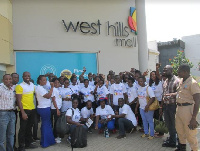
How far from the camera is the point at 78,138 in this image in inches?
202

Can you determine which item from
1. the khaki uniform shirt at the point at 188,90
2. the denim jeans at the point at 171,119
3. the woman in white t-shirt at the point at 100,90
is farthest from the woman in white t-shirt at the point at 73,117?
the khaki uniform shirt at the point at 188,90

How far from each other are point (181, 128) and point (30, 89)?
3409mm

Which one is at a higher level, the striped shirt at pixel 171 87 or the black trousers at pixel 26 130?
the striped shirt at pixel 171 87

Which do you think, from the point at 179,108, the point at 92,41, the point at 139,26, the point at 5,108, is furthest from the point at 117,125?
the point at 139,26

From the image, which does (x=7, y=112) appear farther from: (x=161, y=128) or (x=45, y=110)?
(x=161, y=128)

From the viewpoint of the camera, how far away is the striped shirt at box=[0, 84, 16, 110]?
13.6ft

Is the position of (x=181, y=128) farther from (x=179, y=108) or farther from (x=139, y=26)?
(x=139, y=26)

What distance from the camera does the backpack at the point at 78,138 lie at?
5.09 m

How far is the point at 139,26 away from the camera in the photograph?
41.0ft

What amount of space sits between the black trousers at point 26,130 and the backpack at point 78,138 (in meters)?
1.07

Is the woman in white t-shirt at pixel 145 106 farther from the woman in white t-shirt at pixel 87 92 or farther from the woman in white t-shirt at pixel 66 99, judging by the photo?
the woman in white t-shirt at pixel 66 99

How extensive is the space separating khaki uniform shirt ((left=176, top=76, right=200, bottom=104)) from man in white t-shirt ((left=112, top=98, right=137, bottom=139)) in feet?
7.04

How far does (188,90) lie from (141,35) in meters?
8.90

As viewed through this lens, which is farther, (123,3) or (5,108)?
(123,3)
